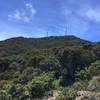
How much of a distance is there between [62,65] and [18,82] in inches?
284

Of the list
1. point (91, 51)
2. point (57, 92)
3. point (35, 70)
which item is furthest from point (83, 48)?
point (57, 92)

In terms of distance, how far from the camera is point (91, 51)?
51.5 meters

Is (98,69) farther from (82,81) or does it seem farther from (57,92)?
(57,92)

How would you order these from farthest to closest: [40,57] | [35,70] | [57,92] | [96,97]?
[40,57], [35,70], [57,92], [96,97]

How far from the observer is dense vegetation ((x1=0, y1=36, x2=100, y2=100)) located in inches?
1622

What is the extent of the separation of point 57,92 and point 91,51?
13297 millimetres

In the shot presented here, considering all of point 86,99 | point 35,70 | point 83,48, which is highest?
point 83,48

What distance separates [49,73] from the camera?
4631 cm

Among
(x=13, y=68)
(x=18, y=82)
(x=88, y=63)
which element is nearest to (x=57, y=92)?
(x=18, y=82)

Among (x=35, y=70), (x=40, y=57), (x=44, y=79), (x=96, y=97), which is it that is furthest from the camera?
(x=40, y=57)

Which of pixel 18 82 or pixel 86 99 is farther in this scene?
pixel 18 82

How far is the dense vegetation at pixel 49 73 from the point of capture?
41188 millimetres

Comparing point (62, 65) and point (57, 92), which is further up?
point (62, 65)

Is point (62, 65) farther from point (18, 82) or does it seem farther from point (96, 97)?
point (96, 97)
